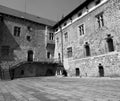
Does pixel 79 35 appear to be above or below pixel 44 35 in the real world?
below

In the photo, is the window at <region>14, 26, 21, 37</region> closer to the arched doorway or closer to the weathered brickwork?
the weathered brickwork

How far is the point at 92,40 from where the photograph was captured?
49.8 feet

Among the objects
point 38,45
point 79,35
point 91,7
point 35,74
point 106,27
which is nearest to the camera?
point 106,27

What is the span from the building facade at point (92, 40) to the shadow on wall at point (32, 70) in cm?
370

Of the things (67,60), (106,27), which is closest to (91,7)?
(106,27)

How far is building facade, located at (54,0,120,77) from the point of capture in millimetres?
12414

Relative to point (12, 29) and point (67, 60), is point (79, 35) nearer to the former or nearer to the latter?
point (67, 60)

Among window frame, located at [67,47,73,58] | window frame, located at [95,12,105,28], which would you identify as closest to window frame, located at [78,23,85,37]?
window frame, located at [95,12,105,28]

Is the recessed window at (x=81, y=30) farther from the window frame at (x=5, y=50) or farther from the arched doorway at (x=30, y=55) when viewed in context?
the window frame at (x=5, y=50)

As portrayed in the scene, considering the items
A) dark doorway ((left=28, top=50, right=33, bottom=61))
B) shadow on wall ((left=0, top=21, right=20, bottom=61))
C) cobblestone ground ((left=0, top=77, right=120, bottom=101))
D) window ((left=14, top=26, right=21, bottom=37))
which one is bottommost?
cobblestone ground ((left=0, top=77, right=120, bottom=101))

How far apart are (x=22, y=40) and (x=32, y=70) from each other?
6335mm

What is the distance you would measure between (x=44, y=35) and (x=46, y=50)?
139 inches

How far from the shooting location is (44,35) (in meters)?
24.2

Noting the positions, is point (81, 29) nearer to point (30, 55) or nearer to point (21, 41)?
point (30, 55)
